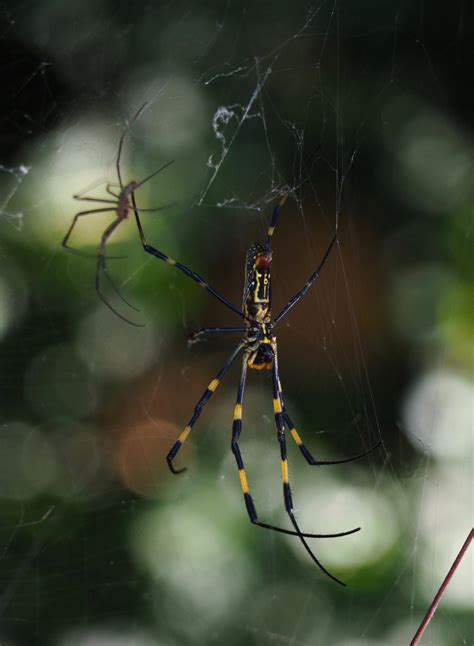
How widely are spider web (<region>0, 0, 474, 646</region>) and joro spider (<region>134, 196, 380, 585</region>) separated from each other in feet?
0.21

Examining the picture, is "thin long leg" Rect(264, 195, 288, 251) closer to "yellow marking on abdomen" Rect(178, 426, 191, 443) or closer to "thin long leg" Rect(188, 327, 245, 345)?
"thin long leg" Rect(188, 327, 245, 345)

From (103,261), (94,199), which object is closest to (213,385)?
(103,261)

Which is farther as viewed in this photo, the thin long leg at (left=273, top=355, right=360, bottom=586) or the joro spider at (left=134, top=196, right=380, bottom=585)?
the thin long leg at (left=273, top=355, right=360, bottom=586)

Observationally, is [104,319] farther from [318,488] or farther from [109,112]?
[318,488]

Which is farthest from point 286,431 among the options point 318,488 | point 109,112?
point 109,112

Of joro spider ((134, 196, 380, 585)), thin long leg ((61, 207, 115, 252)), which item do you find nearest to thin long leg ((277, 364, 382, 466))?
joro spider ((134, 196, 380, 585))

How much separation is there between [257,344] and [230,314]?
15cm

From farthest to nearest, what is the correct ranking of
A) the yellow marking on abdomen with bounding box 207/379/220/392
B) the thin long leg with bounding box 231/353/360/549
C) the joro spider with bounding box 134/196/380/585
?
1. the yellow marking on abdomen with bounding box 207/379/220/392
2. the thin long leg with bounding box 231/353/360/549
3. the joro spider with bounding box 134/196/380/585

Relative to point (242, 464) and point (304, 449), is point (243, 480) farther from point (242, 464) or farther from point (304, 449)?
point (304, 449)

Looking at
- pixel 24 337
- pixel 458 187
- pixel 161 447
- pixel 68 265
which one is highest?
pixel 458 187

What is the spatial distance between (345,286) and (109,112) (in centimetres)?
59

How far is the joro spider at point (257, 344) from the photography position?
4.21 ft

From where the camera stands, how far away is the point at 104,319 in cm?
154

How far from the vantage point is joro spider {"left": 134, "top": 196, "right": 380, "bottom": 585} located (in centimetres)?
128
